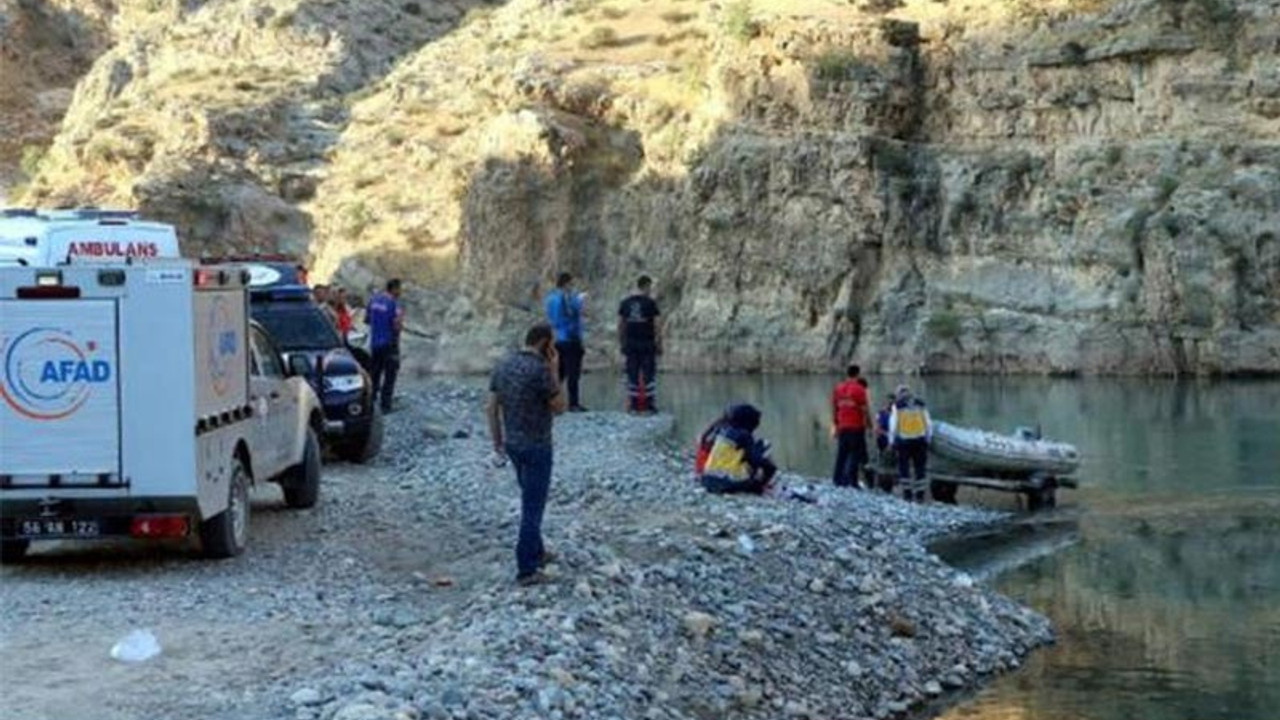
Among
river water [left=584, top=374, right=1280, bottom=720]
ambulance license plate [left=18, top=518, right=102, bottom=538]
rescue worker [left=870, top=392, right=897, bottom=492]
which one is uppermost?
ambulance license plate [left=18, top=518, right=102, bottom=538]

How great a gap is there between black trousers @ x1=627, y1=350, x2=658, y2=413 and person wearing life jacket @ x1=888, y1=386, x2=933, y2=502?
197 inches

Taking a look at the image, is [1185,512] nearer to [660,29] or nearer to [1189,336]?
[1189,336]

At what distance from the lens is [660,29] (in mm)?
78375

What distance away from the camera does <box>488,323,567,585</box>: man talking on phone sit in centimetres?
1383

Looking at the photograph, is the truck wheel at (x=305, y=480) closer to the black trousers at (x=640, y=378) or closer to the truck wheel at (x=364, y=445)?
the truck wheel at (x=364, y=445)

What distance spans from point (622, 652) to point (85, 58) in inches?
3951

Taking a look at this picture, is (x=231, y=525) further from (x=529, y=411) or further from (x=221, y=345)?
(x=529, y=411)

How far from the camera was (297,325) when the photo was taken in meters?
24.2

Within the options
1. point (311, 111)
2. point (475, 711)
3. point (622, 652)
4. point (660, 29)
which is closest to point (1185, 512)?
point (622, 652)

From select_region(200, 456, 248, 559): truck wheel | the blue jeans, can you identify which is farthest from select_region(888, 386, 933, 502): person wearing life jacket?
the blue jeans

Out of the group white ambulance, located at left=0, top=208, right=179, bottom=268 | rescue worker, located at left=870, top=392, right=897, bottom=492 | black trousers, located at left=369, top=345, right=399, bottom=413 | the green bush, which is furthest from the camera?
the green bush

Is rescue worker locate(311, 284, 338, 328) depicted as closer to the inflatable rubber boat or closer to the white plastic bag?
the inflatable rubber boat

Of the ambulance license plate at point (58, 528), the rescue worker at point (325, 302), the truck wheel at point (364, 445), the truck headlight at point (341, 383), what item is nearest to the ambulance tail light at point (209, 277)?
the ambulance license plate at point (58, 528)

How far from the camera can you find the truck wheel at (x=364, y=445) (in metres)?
23.8
